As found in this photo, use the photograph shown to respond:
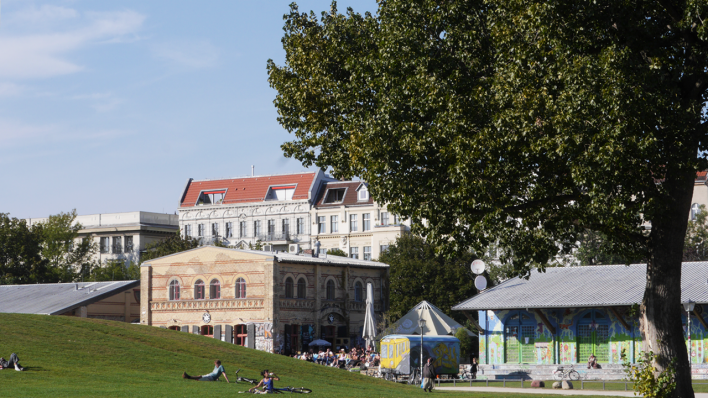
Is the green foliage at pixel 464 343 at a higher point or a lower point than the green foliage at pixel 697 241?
lower

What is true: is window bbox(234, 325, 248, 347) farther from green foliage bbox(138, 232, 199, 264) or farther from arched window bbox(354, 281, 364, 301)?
green foliage bbox(138, 232, 199, 264)

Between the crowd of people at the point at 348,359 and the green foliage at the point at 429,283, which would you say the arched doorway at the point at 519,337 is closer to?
the crowd of people at the point at 348,359

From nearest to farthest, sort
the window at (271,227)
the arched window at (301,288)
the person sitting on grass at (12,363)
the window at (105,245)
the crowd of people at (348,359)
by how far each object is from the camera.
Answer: the person sitting on grass at (12,363) < the crowd of people at (348,359) < the arched window at (301,288) < the window at (271,227) < the window at (105,245)

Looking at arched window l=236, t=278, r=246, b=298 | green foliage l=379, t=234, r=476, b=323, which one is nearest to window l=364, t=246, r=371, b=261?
green foliage l=379, t=234, r=476, b=323

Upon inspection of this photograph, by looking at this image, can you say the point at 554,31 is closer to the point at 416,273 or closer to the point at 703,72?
the point at 703,72

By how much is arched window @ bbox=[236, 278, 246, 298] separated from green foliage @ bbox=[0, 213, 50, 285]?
116 feet

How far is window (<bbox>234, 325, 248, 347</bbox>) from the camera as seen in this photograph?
6106 centimetres

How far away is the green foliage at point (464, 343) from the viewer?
58500mm

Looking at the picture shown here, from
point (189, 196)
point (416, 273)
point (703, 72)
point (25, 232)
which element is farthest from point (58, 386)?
point (189, 196)

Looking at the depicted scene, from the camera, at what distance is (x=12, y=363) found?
31.6m

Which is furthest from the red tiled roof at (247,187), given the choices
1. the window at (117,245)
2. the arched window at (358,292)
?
the arched window at (358,292)

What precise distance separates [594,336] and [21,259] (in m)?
63.3

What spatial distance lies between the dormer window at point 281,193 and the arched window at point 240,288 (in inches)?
1800

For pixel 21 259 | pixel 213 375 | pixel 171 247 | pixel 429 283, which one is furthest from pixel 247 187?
pixel 213 375
